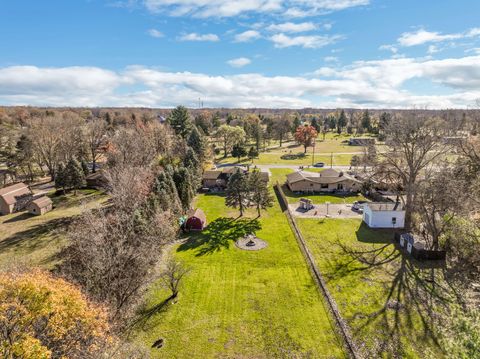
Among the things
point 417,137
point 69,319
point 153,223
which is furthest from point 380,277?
point 69,319

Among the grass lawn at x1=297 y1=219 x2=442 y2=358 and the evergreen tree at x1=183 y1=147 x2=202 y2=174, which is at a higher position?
the evergreen tree at x1=183 y1=147 x2=202 y2=174

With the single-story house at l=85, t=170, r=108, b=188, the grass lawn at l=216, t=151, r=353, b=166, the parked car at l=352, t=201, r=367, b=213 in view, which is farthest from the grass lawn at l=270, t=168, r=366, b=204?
the single-story house at l=85, t=170, r=108, b=188

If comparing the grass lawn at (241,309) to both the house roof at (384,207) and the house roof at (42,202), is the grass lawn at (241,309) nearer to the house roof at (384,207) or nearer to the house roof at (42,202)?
the house roof at (384,207)

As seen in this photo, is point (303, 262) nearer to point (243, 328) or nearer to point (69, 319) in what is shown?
point (243, 328)

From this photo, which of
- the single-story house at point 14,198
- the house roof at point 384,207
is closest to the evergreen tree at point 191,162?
the single-story house at point 14,198

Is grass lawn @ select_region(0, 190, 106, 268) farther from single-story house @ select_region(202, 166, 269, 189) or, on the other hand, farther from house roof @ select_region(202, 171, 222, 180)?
house roof @ select_region(202, 171, 222, 180)
